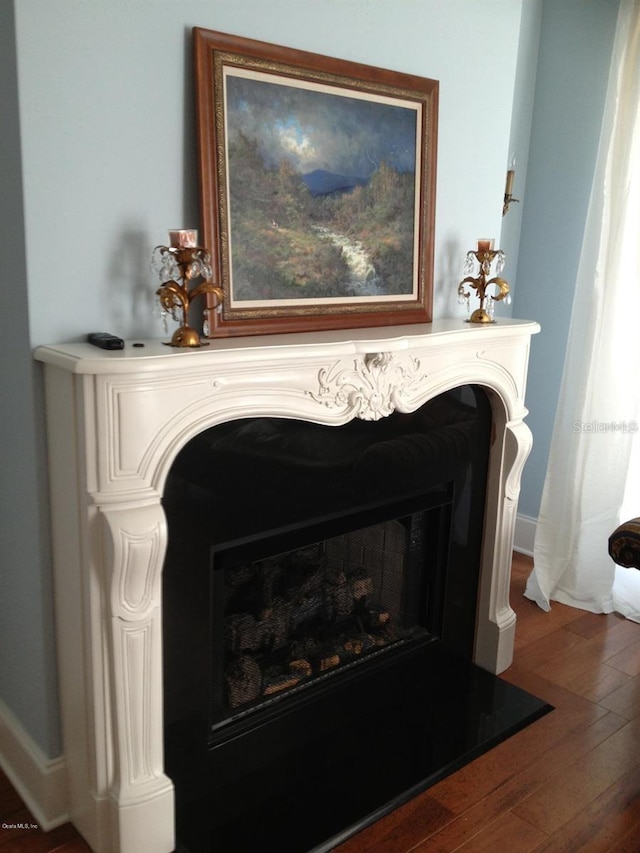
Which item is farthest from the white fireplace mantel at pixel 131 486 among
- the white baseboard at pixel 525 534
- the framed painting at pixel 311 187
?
the white baseboard at pixel 525 534

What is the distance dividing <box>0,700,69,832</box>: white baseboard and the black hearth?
272 millimetres

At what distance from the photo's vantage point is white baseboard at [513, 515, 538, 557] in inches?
140

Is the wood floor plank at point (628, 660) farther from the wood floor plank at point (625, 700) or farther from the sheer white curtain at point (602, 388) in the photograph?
the sheer white curtain at point (602, 388)

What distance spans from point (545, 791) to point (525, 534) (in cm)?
160

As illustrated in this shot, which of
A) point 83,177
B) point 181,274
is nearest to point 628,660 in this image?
point 181,274

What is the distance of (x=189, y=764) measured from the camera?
1.98m

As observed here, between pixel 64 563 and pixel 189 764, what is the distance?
62 cm

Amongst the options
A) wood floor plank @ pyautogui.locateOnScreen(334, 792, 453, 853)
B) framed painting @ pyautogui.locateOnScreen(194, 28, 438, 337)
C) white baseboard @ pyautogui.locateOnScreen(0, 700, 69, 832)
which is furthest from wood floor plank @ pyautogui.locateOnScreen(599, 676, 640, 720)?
white baseboard @ pyautogui.locateOnScreen(0, 700, 69, 832)

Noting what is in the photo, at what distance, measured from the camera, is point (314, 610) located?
2373mm

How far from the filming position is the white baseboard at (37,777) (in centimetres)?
192

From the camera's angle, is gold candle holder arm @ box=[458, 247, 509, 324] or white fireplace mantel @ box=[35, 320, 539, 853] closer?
white fireplace mantel @ box=[35, 320, 539, 853]

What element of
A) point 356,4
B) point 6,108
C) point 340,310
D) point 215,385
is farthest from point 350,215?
point 6,108

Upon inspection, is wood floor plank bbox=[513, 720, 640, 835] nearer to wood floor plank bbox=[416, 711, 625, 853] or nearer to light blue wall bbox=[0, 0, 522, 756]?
wood floor plank bbox=[416, 711, 625, 853]

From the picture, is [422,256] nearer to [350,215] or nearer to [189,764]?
[350,215]
